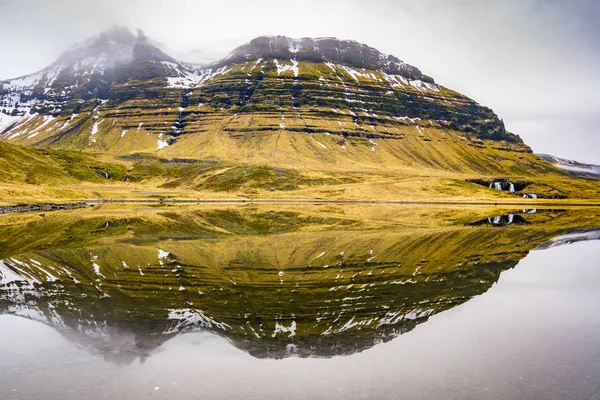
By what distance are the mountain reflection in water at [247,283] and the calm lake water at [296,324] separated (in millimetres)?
147

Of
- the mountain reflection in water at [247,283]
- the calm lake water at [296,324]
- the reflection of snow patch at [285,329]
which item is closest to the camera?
the calm lake water at [296,324]

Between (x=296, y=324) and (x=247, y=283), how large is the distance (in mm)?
10010

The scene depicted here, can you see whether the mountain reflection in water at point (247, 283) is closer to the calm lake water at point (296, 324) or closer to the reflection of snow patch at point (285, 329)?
the reflection of snow patch at point (285, 329)

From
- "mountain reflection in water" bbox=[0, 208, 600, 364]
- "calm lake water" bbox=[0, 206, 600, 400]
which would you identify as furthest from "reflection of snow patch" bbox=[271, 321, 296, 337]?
"calm lake water" bbox=[0, 206, 600, 400]

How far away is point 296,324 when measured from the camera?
2122 centimetres

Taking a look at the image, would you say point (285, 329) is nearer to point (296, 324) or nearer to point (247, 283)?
point (296, 324)

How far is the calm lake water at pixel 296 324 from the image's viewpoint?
49.5 ft

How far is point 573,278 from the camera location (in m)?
34.2

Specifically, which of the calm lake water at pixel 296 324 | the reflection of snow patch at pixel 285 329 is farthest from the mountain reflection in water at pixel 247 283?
the calm lake water at pixel 296 324

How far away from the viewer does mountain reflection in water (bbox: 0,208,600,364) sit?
1995cm

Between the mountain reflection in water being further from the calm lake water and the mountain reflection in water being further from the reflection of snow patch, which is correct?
the calm lake water

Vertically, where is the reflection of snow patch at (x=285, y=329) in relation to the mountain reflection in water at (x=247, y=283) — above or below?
below

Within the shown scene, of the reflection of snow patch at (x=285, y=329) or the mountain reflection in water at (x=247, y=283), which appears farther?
the mountain reflection in water at (x=247, y=283)

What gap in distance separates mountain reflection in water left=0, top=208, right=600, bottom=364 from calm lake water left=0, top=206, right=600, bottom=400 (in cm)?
15
